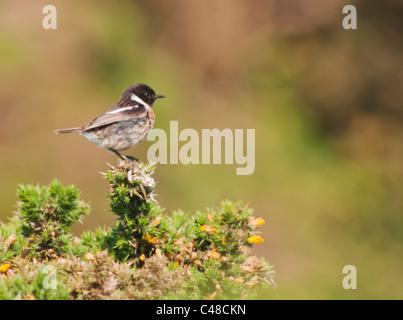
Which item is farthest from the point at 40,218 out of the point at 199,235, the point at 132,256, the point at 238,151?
the point at 238,151

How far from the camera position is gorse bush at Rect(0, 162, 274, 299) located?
2512 millimetres

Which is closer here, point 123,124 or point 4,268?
point 4,268

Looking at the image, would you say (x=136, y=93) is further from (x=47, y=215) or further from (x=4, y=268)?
(x=4, y=268)

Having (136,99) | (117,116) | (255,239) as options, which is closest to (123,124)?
(117,116)

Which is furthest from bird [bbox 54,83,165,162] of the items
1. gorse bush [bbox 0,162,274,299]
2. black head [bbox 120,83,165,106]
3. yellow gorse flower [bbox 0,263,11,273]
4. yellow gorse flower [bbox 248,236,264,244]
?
yellow gorse flower [bbox 248,236,264,244]

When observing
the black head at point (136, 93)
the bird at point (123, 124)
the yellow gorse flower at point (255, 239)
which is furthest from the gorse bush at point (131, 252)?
the black head at point (136, 93)

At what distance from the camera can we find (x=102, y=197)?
6.87 metres

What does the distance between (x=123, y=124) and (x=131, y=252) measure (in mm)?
1709

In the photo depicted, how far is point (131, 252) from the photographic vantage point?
9.82 feet

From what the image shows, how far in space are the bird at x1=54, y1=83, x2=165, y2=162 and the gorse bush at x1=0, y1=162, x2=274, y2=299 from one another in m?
1.33

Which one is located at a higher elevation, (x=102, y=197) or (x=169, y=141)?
(x=169, y=141)

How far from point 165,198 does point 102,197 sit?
2.69 feet
